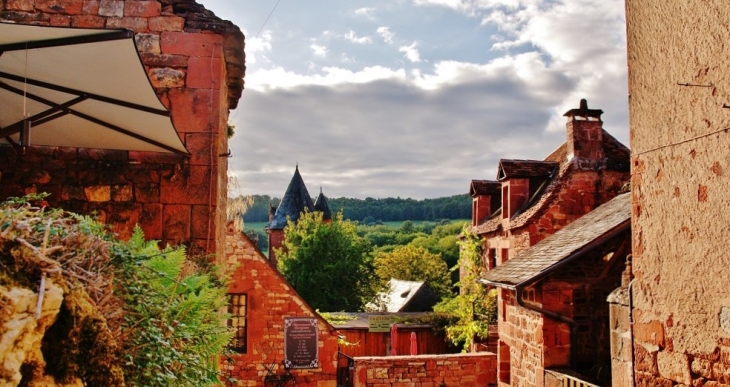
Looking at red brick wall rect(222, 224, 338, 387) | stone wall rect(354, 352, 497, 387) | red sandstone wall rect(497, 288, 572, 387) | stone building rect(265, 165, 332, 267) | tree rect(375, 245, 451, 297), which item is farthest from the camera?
tree rect(375, 245, 451, 297)

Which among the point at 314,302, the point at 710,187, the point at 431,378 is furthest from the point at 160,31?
the point at 314,302

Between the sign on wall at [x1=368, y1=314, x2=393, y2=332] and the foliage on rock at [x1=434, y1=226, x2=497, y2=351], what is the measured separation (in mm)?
1882

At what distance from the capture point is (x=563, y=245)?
10367 millimetres

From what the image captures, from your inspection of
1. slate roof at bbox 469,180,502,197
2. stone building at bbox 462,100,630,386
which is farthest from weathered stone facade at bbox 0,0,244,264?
slate roof at bbox 469,180,502,197

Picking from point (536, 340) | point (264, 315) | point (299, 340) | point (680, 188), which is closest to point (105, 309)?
point (680, 188)

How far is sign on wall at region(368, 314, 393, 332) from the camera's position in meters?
18.9

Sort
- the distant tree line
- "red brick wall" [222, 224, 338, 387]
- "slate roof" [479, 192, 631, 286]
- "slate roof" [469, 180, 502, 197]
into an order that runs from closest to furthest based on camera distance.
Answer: "slate roof" [479, 192, 631, 286] → "red brick wall" [222, 224, 338, 387] → "slate roof" [469, 180, 502, 197] → the distant tree line

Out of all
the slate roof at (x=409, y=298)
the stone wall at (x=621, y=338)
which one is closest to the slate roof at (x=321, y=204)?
the slate roof at (x=409, y=298)

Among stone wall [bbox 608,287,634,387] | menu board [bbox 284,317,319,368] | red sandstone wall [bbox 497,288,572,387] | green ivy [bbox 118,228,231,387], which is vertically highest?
green ivy [bbox 118,228,231,387]

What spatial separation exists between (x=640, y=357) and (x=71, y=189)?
4933 millimetres

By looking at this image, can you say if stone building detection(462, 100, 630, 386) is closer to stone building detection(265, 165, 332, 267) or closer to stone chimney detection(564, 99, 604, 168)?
stone chimney detection(564, 99, 604, 168)

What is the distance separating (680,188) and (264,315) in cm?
1044

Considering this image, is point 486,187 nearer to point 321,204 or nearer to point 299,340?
point 299,340

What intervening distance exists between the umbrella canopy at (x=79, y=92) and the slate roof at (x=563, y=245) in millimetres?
6128
